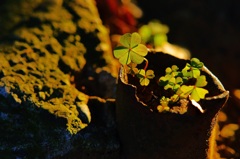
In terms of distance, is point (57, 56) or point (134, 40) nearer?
point (134, 40)

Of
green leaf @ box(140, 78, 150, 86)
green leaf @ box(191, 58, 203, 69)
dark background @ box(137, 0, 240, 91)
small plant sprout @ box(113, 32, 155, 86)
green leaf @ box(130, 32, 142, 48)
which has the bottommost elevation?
green leaf @ box(140, 78, 150, 86)

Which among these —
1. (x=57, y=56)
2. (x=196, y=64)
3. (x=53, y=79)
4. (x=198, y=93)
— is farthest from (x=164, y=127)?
(x=57, y=56)

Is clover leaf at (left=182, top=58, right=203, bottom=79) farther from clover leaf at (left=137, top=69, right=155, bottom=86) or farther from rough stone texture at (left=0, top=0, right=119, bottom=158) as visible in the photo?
rough stone texture at (left=0, top=0, right=119, bottom=158)

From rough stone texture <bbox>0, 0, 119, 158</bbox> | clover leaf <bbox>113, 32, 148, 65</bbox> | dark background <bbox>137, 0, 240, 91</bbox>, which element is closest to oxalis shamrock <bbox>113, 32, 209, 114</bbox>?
clover leaf <bbox>113, 32, 148, 65</bbox>

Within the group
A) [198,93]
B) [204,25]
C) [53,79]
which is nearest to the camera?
[198,93]

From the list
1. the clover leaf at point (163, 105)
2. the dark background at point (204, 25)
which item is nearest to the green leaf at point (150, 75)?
the clover leaf at point (163, 105)

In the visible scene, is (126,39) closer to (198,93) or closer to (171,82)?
(171,82)
